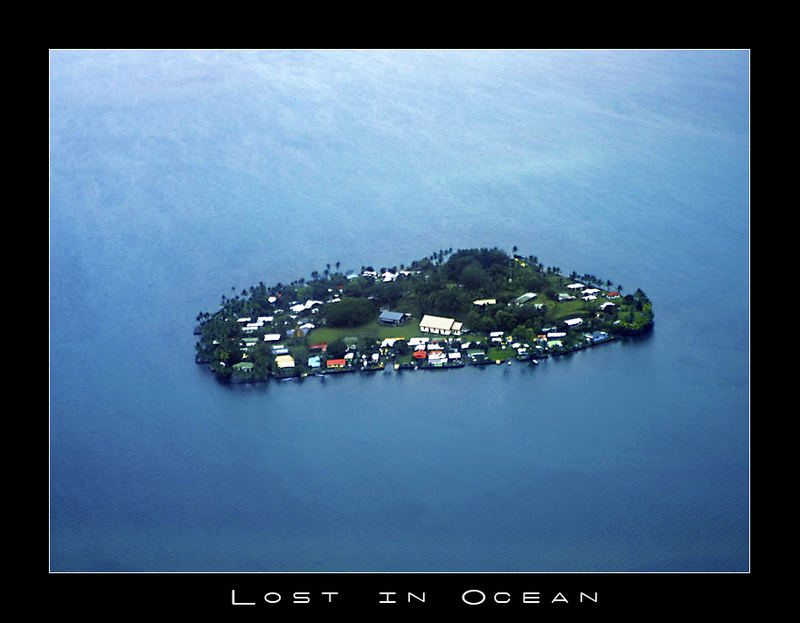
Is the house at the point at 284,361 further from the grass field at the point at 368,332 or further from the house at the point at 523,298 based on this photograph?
the house at the point at 523,298

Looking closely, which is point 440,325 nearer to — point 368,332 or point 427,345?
point 427,345

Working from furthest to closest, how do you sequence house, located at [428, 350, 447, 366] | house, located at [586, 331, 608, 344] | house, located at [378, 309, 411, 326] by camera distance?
house, located at [378, 309, 411, 326]
house, located at [586, 331, 608, 344]
house, located at [428, 350, 447, 366]

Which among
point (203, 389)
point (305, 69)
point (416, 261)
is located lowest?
point (203, 389)

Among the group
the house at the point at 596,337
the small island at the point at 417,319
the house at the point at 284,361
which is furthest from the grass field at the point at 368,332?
the house at the point at 596,337

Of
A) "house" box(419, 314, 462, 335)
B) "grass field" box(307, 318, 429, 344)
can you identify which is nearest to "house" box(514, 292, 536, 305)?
"house" box(419, 314, 462, 335)

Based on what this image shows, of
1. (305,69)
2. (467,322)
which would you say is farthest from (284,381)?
(305,69)

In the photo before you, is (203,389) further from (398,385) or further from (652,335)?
(652,335)

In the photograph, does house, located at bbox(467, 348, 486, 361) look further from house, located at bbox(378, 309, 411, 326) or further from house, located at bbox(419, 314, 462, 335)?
house, located at bbox(378, 309, 411, 326)
